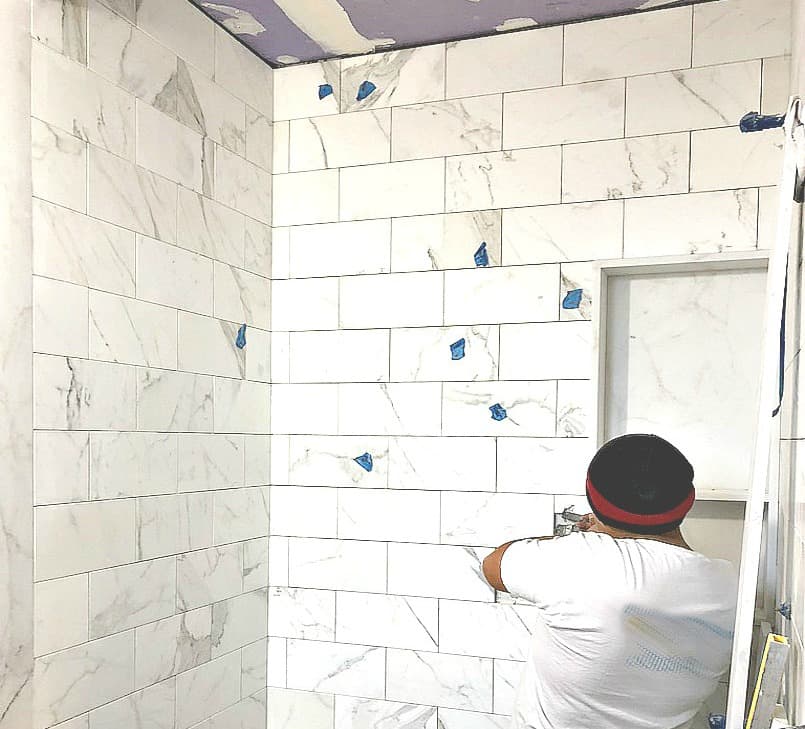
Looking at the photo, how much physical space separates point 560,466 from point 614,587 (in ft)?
2.52

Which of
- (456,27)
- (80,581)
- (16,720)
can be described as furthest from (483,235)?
(16,720)

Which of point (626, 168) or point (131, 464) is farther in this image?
point (626, 168)

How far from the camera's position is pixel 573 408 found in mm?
2535

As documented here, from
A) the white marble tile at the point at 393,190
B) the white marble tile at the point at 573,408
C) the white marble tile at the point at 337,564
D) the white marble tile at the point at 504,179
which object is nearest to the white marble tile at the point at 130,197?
the white marble tile at the point at 393,190

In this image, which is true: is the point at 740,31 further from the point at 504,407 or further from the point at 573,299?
the point at 504,407

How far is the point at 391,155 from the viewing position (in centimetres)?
276

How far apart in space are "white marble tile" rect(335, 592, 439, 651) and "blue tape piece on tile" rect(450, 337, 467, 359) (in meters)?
0.68

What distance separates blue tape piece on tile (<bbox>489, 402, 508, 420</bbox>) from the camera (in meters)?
2.61

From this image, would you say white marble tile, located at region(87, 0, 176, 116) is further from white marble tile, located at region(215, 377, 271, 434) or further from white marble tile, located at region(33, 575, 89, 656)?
white marble tile, located at region(33, 575, 89, 656)

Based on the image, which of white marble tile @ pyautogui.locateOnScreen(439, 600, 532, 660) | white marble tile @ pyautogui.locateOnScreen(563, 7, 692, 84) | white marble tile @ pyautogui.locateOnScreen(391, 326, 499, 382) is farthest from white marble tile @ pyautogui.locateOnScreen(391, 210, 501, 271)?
white marble tile @ pyautogui.locateOnScreen(439, 600, 532, 660)

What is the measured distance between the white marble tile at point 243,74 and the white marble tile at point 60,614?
1.40 metres

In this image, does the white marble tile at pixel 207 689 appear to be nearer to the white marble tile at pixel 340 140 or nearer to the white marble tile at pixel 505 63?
the white marble tile at pixel 340 140

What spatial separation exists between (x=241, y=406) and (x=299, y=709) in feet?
3.01

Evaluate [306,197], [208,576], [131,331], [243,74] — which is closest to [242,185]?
[306,197]
